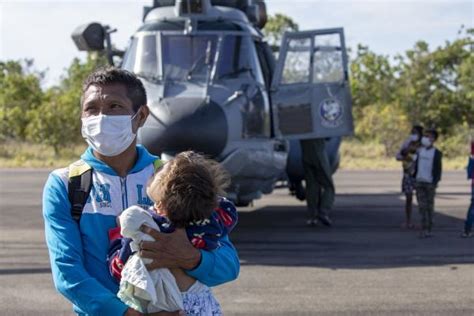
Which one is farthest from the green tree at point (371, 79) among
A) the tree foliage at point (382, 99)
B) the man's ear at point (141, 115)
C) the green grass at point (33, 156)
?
the man's ear at point (141, 115)

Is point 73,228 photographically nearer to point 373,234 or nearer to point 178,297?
point 178,297

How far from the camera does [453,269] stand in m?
9.70

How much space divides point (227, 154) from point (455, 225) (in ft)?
17.2

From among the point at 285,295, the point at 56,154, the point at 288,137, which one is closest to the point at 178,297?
the point at 285,295

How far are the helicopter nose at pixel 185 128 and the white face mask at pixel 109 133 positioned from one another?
6.68 meters

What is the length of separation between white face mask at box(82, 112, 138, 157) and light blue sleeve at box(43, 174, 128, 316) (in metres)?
0.23

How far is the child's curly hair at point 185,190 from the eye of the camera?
9.70 feet

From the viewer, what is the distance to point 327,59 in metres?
12.8

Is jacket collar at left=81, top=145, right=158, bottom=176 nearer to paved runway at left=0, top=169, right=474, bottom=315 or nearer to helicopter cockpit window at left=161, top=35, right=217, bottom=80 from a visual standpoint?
paved runway at left=0, top=169, right=474, bottom=315

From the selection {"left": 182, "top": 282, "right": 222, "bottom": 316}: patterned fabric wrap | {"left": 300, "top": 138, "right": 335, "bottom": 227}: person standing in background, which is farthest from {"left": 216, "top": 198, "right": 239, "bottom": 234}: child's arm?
{"left": 300, "top": 138, "right": 335, "bottom": 227}: person standing in background

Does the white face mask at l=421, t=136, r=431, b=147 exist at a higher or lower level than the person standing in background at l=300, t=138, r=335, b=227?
higher

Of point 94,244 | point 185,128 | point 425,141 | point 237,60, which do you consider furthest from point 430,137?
point 94,244

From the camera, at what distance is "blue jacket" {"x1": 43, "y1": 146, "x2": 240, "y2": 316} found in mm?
3037

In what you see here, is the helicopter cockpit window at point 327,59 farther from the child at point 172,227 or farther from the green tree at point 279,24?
the green tree at point 279,24
